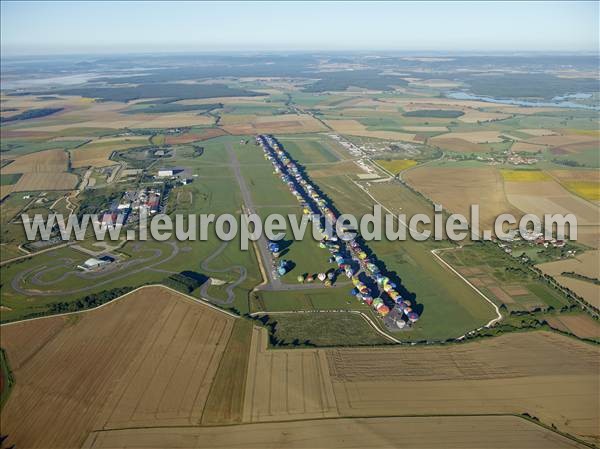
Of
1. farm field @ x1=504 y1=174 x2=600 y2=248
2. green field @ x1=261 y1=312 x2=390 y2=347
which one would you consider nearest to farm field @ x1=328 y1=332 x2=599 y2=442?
green field @ x1=261 y1=312 x2=390 y2=347

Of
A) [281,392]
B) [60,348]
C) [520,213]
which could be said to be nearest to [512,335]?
[281,392]

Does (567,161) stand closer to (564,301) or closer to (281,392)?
(564,301)

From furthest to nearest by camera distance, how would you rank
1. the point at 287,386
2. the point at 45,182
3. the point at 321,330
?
the point at 45,182, the point at 321,330, the point at 287,386

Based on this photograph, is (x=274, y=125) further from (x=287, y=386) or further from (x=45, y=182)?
(x=287, y=386)

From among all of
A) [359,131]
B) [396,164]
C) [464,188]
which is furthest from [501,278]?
[359,131]

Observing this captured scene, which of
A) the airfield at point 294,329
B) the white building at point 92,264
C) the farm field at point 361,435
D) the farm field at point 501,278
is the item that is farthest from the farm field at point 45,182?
the farm field at point 501,278

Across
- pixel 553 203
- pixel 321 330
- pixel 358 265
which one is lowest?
pixel 321 330
